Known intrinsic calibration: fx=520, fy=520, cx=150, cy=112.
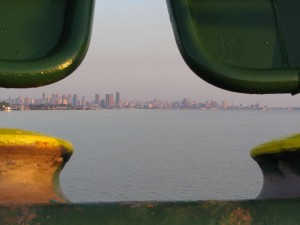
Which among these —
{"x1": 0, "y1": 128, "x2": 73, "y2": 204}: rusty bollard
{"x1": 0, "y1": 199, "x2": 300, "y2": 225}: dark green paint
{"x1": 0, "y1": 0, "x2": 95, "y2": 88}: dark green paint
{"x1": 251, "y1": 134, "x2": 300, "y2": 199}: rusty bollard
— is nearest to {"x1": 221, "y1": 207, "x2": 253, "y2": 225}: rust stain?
{"x1": 0, "y1": 199, "x2": 300, "y2": 225}: dark green paint

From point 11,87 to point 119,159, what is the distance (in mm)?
29148

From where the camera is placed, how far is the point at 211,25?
2.04 metres

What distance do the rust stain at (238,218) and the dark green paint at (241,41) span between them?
51 centimetres

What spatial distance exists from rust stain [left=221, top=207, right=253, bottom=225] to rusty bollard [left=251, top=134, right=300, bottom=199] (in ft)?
1.25

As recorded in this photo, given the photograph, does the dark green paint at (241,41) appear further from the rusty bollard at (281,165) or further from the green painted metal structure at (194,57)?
the rusty bollard at (281,165)

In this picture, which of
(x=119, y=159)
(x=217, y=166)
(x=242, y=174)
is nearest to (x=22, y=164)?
(x=242, y=174)

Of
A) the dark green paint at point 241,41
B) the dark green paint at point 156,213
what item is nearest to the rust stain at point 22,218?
the dark green paint at point 156,213

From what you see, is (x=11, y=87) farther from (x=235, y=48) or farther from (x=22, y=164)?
(x=235, y=48)

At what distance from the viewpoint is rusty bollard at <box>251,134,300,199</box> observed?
190cm

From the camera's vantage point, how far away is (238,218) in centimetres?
158

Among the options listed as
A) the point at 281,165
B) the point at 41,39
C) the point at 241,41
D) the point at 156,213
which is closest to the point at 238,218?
the point at 156,213

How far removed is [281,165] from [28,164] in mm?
965

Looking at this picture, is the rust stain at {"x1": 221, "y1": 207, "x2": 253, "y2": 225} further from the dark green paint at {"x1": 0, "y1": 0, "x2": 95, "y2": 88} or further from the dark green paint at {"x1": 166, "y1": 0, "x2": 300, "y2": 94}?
the dark green paint at {"x1": 0, "y1": 0, "x2": 95, "y2": 88}

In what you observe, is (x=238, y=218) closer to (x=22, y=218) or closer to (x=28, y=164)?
(x=22, y=218)
